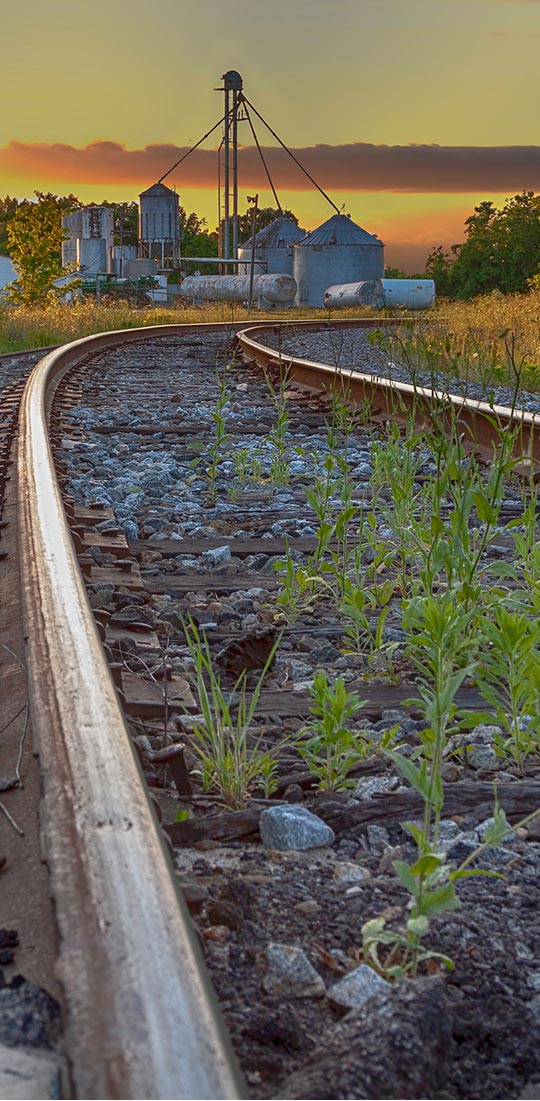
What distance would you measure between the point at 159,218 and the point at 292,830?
7425cm

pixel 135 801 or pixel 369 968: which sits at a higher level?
pixel 135 801

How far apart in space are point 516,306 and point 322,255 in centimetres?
3537

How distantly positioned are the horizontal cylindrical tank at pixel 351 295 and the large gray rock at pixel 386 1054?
4684cm

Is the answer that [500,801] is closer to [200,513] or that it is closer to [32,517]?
[32,517]

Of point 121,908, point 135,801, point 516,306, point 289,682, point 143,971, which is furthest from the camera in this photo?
point 516,306

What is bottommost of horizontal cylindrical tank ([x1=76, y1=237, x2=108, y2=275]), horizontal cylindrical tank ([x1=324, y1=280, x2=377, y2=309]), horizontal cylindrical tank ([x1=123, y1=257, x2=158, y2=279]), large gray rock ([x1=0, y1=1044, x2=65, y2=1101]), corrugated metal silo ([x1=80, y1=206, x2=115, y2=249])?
horizontal cylindrical tank ([x1=324, y1=280, x2=377, y2=309])

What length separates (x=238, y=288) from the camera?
175 ft

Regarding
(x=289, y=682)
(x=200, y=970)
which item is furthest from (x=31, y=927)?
(x=289, y=682)

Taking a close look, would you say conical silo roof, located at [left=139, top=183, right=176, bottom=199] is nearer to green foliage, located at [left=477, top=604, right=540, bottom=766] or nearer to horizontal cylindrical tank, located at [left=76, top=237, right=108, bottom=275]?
horizontal cylindrical tank, located at [left=76, top=237, right=108, bottom=275]

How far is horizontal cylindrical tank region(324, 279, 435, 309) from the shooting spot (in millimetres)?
47062

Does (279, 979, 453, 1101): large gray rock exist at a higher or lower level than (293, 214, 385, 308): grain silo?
lower

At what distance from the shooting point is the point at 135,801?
57.7 inches

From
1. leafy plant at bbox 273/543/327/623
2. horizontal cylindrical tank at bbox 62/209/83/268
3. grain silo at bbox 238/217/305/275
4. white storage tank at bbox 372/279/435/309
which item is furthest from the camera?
horizontal cylindrical tank at bbox 62/209/83/268

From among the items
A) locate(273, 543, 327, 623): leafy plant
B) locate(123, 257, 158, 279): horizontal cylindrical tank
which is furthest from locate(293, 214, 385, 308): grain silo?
locate(273, 543, 327, 623): leafy plant
